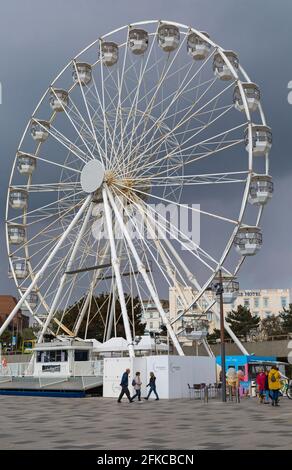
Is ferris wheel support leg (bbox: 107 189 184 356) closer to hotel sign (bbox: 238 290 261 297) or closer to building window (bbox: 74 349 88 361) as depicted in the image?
building window (bbox: 74 349 88 361)

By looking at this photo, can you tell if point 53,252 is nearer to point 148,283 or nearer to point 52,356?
point 52,356

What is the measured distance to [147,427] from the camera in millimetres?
16812

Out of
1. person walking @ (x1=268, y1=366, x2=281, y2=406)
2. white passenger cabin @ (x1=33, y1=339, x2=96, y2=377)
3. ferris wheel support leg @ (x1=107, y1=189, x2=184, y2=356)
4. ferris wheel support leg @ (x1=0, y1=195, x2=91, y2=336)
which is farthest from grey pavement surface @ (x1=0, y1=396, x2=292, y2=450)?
ferris wheel support leg @ (x1=0, y1=195, x2=91, y2=336)

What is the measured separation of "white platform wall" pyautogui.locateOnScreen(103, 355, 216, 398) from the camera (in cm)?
3045

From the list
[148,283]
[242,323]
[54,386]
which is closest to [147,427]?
[148,283]

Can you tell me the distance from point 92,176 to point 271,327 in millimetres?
67483

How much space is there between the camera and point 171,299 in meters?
120

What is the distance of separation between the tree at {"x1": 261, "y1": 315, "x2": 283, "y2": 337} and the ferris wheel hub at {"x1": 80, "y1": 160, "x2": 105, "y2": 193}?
6083cm

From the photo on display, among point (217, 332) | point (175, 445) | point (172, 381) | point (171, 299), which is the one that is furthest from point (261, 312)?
point (175, 445)

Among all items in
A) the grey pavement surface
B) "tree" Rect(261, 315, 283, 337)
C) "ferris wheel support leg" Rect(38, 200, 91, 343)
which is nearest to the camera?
the grey pavement surface

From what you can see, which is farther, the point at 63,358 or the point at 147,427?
the point at 63,358

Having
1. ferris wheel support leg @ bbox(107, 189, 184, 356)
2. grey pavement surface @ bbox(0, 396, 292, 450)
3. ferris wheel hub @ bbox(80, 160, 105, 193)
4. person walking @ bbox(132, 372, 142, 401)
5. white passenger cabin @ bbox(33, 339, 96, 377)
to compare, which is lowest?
grey pavement surface @ bbox(0, 396, 292, 450)

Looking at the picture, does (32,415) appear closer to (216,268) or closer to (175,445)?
(175,445)

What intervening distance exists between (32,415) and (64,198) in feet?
65.4
